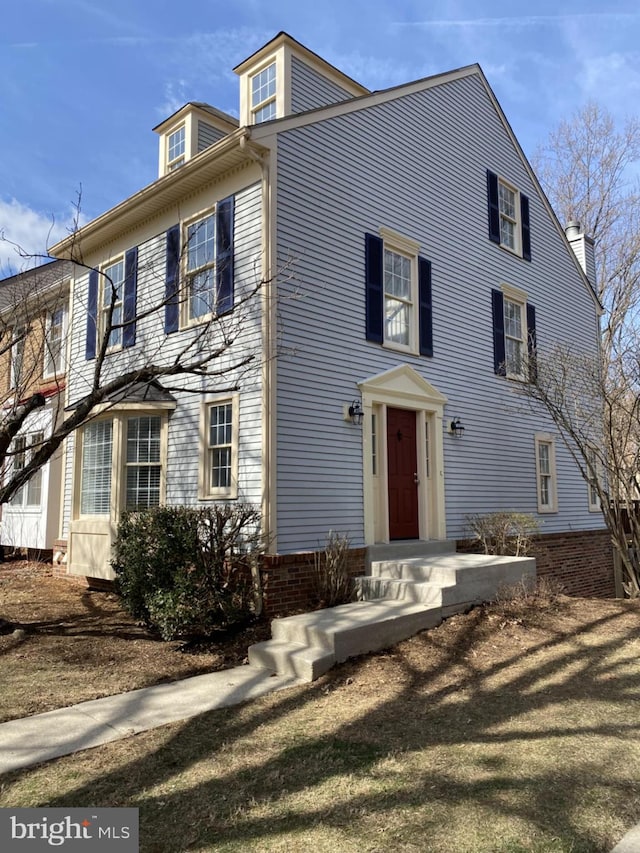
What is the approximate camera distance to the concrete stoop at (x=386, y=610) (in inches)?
Answer: 239

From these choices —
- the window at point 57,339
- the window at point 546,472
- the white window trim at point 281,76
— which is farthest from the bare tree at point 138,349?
the window at point 546,472

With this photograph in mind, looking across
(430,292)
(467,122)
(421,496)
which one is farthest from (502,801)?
(467,122)

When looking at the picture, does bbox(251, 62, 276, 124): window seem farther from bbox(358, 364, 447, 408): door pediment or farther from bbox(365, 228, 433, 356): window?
bbox(358, 364, 447, 408): door pediment

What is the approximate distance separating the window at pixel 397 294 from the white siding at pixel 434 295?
192 millimetres

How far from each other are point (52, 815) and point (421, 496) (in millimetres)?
7679

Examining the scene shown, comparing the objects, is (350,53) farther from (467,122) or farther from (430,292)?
(430,292)

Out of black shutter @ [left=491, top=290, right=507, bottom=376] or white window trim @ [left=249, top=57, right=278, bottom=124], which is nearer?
white window trim @ [left=249, top=57, right=278, bottom=124]

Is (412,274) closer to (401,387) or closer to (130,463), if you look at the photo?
(401,387)

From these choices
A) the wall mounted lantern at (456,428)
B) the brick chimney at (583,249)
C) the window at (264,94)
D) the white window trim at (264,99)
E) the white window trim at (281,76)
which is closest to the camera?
the white window trim at (281,76)

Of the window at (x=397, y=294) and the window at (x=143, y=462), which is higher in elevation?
the window at (x=397, y=294)

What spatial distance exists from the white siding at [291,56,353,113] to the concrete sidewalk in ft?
28.4

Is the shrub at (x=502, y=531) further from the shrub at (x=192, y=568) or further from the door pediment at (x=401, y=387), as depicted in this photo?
the shrub at (x=192, y=568)

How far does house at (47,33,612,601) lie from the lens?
27.3ft

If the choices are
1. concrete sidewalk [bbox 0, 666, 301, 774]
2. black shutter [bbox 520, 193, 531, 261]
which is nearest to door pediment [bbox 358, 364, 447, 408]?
concrete sidewalk [bbox 0, 666, 301, 774]
